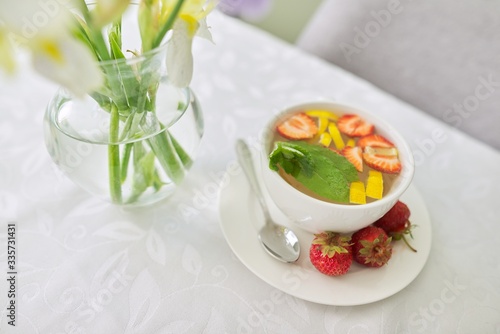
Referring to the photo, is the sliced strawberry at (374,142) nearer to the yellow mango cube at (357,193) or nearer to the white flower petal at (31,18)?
the yellow mango cube at (357,193)

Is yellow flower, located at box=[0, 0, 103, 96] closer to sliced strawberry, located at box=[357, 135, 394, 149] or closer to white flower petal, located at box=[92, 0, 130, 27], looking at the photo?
white flower petal, located at box=[92, 0, 130, 27]

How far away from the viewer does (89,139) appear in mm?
524

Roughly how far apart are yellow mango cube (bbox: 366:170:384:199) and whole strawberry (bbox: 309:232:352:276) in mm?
66

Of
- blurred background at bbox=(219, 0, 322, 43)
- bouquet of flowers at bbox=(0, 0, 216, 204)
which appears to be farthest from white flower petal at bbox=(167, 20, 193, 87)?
blurred background at bbox=(219, 0, 322, 43)

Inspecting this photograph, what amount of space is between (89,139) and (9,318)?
0.74 ft

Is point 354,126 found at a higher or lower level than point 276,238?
higher

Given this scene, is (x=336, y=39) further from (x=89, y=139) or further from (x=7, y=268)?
(x=7, y=268)

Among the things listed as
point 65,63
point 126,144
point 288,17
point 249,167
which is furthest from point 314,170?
point 288,17

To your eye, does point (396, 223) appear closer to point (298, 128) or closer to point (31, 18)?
point (298, 128)

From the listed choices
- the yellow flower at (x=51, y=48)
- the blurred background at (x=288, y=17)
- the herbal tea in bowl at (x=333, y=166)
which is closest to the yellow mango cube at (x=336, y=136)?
the herbal tea in bowl at (x=333, y=166)

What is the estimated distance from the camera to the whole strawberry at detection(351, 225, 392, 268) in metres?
0.55

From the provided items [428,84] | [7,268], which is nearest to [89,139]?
[7,268]

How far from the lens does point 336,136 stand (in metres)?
0.63

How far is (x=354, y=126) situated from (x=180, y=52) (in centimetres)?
32
